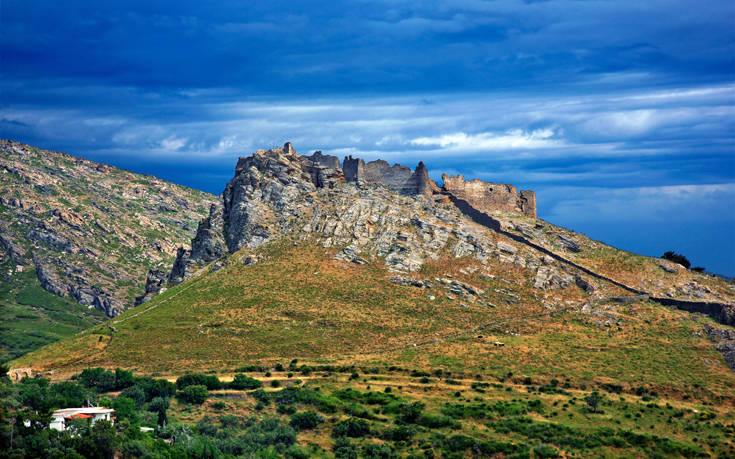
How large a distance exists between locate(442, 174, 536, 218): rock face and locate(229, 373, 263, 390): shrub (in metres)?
62.2

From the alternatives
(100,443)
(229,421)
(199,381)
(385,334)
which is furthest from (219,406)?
(385,334)

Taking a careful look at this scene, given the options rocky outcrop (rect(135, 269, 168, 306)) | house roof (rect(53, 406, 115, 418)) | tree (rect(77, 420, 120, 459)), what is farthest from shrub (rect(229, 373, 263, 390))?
rocky outcrop (rect(135, 269, 168, 306))

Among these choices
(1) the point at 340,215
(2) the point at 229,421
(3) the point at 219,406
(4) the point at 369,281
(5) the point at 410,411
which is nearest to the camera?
(2) the point at 229,421

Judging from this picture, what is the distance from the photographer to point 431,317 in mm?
Answer: 88125

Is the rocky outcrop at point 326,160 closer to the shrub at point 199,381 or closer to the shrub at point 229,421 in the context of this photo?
the shrub at point 199,381

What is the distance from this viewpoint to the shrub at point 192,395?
64.2 meters

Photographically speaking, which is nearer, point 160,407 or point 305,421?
point 160,407

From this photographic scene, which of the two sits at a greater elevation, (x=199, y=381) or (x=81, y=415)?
(x=199, y=381)

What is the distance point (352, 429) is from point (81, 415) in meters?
24.8

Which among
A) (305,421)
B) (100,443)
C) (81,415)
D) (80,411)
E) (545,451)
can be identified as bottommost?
(305,421)

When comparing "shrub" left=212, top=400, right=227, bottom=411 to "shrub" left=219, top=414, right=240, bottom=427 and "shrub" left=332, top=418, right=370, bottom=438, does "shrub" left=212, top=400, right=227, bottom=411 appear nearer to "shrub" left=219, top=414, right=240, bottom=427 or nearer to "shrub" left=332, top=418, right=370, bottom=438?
"shrub" left=219, top=414, right=240, bottom=427

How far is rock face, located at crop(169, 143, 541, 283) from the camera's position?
10356cm

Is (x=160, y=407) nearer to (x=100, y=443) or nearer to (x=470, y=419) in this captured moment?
(x=100, y=443)

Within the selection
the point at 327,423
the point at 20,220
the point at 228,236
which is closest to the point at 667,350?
the point at 327,423
